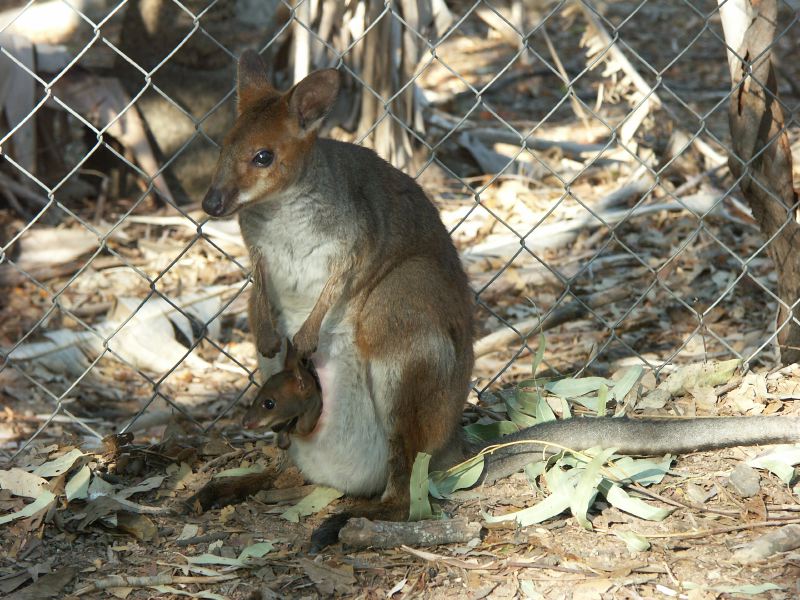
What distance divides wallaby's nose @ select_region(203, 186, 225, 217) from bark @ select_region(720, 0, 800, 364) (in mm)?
1938

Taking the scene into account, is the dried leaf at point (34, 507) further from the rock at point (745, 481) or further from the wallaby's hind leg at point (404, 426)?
the rock at point (745, 481)

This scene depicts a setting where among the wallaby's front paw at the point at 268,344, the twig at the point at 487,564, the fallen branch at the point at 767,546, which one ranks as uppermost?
the wallaby's front paw at the point at 268,344

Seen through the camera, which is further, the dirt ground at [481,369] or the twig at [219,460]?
the twig at [219,460]

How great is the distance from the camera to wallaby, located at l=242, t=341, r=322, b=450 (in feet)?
9.49

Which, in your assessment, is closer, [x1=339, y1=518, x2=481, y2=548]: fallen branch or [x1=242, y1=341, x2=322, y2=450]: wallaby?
[x1=339, y1=518, x2=481, y2=548]: fallen branch

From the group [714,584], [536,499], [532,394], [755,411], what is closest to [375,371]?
[536,499]

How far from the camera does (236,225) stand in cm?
565

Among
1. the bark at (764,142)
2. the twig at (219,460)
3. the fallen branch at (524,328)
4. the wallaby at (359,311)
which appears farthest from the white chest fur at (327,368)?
the bark at (764,142)

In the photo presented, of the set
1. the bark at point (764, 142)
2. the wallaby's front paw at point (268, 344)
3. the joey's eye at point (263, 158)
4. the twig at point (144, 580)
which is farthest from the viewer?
the bark at point (764, 142)

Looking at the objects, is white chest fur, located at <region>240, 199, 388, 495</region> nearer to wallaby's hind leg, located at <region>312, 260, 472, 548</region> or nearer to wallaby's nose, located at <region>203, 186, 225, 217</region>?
wallaby's hind leg, located at <region>312, 260, 472, 548</region>

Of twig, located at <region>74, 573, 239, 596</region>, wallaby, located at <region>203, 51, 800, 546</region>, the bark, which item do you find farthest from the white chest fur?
the bark

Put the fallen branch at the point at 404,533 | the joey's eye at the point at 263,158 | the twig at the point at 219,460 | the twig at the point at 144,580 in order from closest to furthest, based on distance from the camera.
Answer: the twig at the point at 144,580
the fallen branch at the point at 404,533
the joey's eye at the point at 263,158
the twig at the point at 219,460

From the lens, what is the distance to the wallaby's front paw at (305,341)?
292 cm

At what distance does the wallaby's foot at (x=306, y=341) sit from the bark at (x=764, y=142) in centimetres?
177
